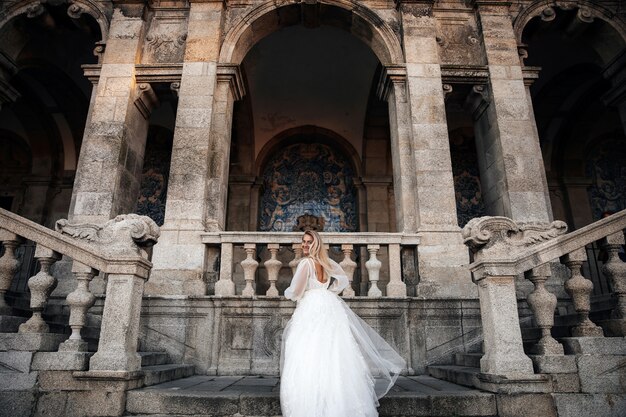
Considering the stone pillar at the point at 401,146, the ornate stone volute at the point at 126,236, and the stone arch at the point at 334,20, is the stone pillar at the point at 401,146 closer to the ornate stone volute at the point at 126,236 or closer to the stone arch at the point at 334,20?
the stone arch at the point at 334,20

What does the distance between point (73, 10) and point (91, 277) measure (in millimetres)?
6417

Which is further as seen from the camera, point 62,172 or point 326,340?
point 62,172

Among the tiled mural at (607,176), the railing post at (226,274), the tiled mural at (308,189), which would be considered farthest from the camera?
the tiled mural at (308,189)

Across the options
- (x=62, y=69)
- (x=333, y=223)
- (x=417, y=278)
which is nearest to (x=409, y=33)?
(x=417, y=278)

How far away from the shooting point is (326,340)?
355 centimetres

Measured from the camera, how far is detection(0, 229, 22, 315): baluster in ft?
14.6

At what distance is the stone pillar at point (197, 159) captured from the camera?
248 inches

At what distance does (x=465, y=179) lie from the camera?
1223 cm

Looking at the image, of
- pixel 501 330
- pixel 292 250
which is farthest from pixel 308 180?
pixel 501 330

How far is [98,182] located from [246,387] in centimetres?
451

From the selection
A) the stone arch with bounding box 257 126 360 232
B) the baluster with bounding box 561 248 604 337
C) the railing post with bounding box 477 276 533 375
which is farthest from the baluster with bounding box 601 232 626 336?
the stone arch with bounding box 257 126 360 232

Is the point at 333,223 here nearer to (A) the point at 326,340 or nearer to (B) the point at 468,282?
(B) the point at 468,282

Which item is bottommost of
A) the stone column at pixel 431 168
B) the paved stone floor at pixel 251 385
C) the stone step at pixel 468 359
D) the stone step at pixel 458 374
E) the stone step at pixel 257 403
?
the stone step at pixel 257 403

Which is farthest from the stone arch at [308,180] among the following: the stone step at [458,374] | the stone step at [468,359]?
the stone step at [458,374]
